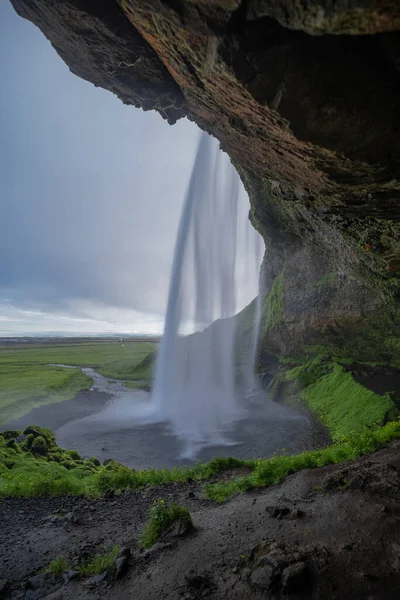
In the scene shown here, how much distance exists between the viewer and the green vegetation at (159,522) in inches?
303

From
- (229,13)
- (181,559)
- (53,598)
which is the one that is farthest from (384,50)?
(53,598)

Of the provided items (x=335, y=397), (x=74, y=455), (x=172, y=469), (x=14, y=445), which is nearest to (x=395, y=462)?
(x=172, y=469)

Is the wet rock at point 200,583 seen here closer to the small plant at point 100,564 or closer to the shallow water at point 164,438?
the small plant at point 100,564

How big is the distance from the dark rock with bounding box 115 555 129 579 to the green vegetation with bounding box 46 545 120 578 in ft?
0.45

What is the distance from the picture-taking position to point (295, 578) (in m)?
5.30

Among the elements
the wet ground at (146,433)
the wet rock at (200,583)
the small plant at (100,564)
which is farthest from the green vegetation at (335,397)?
the small plant at (100,564)

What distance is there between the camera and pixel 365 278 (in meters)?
20.2

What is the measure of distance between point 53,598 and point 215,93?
36.3 feet

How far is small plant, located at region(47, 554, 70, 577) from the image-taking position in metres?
6.94

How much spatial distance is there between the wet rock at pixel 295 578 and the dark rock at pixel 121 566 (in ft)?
11.1

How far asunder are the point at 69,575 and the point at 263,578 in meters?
4.18

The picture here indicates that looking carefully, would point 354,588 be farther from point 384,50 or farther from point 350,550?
point 384,50

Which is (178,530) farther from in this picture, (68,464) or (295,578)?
(68,464)

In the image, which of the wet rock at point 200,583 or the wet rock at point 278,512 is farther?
the wet rock at point 278,512
